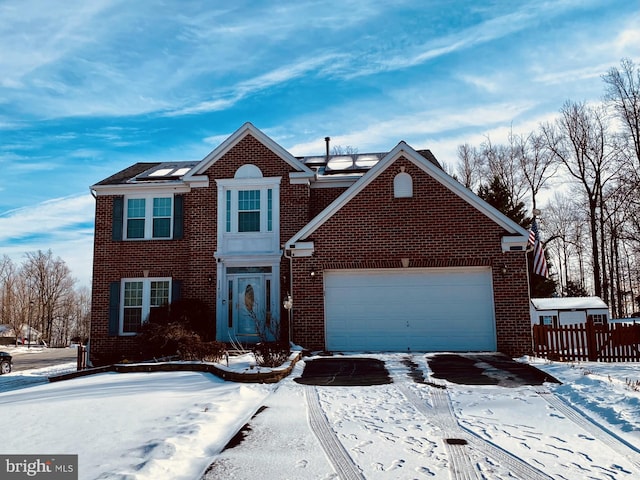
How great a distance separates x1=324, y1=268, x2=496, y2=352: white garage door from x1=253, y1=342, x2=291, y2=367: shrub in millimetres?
3381

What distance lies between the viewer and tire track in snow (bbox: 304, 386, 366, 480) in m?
4.78

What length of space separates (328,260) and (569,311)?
809 inches

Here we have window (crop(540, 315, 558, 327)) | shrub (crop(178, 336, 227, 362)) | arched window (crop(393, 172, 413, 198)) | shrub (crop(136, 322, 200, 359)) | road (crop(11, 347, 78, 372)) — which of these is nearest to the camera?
shrub (crop(178, 336, 227, 362))

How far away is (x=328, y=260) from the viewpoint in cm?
1455

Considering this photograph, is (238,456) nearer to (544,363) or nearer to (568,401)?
(568,401)

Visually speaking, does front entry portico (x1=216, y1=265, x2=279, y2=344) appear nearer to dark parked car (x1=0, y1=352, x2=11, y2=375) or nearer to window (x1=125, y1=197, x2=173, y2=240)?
window (x1=125, y1=197, x2=173, y2=240)

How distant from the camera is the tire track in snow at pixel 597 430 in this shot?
5371 millimetres

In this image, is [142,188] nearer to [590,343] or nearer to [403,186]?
[403,186]

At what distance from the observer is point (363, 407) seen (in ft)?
24.8

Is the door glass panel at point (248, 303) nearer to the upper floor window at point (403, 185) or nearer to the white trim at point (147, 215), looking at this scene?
the white trim at point (147, 215)

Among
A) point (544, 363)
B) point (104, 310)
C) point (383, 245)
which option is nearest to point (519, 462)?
point (544, 363)

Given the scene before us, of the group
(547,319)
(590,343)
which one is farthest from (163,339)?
(547,319)

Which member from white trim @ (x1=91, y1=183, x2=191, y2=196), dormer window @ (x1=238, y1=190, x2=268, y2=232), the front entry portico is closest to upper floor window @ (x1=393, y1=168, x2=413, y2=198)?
the front entry portico

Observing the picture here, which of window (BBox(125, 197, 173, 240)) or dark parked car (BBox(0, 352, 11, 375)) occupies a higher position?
window (BBox(125, 197, 173, 240))
